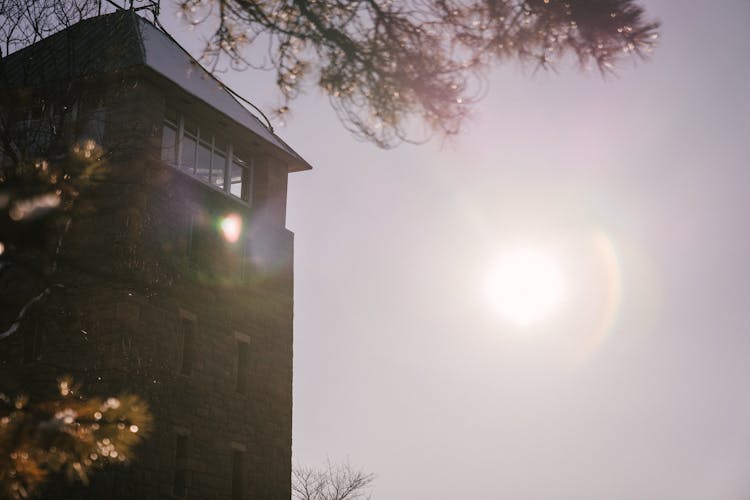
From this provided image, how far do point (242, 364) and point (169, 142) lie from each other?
620 cm

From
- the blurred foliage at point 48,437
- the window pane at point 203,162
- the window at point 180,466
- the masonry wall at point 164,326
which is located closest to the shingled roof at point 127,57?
the masonry wall at point 164,326

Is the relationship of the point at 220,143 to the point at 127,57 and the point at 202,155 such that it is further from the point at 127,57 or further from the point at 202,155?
the point at 127,57

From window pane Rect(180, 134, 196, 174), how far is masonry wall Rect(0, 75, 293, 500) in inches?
20.8

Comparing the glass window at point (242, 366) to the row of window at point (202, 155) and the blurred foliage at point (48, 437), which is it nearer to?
the row of window at point (202, 155)

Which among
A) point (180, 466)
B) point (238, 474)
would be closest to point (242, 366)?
point (238, 474)

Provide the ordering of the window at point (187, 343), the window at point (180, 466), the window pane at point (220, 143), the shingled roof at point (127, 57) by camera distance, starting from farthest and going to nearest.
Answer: the window pane at point (220, 143)
the window at point (187, 343)
the shingled roof at point (127, 57)
the window at point (180, 466)

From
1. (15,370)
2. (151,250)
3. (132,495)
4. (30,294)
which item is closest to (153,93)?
(151,250)

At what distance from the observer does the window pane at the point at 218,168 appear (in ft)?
78.5

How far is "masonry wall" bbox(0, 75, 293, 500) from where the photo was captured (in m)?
19.4

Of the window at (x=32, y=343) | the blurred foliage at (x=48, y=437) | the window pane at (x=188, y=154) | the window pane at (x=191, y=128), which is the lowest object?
the blurred foliage at (x=48, y=437)

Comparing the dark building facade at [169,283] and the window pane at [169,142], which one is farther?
the window pane at [169,142]

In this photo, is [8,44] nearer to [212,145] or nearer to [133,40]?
[133,40]

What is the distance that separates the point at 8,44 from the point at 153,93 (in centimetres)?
617

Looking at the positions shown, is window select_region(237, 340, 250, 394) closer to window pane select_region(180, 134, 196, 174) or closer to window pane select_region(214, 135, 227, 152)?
window pane select_region(180, 134, 196, 174)
